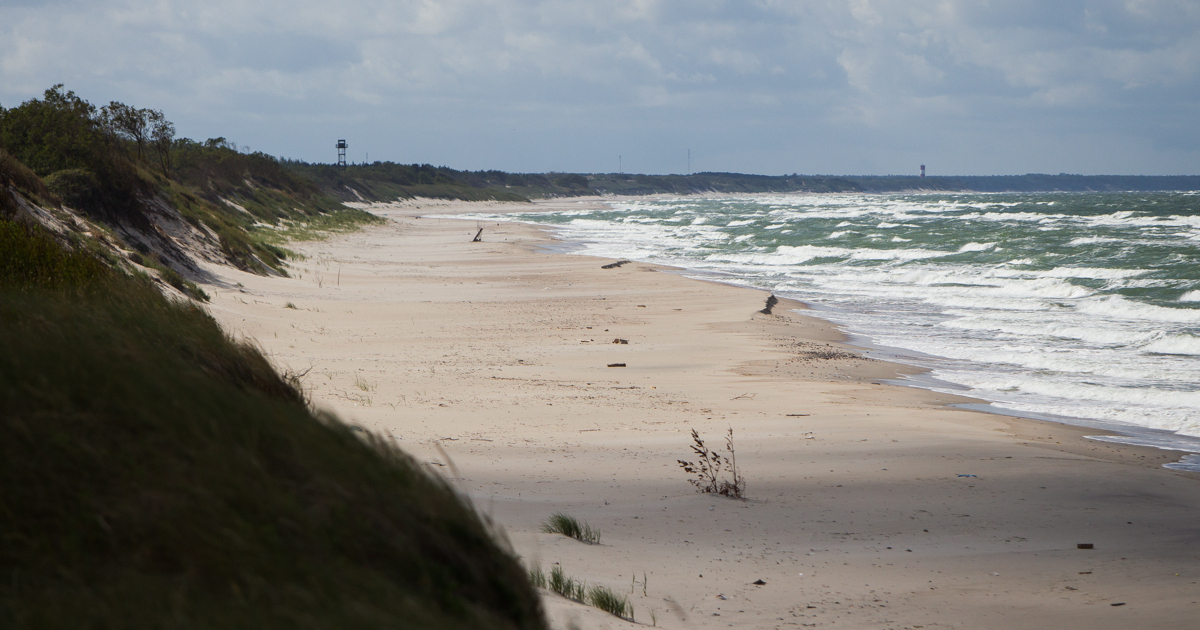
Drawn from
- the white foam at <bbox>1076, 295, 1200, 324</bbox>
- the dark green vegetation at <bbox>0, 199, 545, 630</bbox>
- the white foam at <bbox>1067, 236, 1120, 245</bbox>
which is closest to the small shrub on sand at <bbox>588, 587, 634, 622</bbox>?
the dark green vegetation at <bbox>0, 199, 545, 630</bbox>

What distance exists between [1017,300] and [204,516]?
2276cm

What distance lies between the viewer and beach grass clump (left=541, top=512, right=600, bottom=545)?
5.23 metres

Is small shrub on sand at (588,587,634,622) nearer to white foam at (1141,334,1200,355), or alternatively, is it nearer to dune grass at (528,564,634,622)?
dune grass at (528,564,634,622)

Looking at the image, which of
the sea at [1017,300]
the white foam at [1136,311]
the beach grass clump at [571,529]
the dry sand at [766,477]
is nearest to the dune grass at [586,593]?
the dry sand at [766,477]

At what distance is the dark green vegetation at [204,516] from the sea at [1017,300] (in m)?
7.89

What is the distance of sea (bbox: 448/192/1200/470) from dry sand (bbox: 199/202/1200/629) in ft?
5.03

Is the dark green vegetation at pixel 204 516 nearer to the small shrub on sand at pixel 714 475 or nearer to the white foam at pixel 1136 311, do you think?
the small shrub on sand at pixel 714 475

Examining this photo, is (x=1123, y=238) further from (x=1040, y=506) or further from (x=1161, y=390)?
(x=1040, y=506)

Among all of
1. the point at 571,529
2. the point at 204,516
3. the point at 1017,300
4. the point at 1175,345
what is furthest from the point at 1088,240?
the point at 204,516

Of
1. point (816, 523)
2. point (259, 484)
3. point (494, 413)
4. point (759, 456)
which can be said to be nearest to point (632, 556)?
point (816, 523)

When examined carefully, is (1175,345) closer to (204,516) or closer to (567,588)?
(567,588)

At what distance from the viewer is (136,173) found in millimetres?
19219

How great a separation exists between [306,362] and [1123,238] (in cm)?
3636

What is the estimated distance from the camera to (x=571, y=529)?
527cm
